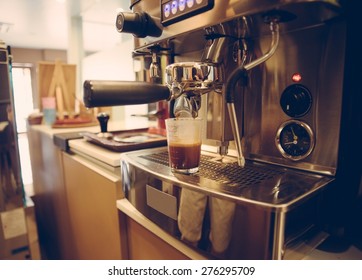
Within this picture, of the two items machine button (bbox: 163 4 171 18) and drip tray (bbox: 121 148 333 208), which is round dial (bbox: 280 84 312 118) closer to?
drip tray (bbox: 121 148 333 208)

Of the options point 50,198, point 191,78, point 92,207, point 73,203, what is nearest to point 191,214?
point 191,78

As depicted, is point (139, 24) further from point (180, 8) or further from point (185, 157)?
point (185, 157)

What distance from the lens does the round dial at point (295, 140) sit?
0.43m

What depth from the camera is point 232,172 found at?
0.43 m

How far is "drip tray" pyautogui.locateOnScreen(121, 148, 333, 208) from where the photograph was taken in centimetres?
32

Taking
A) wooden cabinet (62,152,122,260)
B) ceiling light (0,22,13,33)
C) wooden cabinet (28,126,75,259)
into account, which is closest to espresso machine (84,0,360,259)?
wooden cabinet (62,152,122,260)

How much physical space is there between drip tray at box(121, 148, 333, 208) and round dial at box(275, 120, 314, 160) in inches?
1.1

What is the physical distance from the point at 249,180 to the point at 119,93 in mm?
253

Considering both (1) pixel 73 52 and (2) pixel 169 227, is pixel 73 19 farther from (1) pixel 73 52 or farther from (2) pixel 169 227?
(2) pixel 169 227

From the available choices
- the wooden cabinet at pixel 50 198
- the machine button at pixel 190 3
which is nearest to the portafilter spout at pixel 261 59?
the machine button at pixel 190 3

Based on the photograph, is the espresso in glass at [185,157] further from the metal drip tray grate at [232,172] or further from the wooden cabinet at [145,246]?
the wooden cabinet at [145,246]

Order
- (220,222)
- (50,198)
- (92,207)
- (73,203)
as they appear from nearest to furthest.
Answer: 1. (220,222)
2. (92,207)
3. (73,203)
4. (50,198)

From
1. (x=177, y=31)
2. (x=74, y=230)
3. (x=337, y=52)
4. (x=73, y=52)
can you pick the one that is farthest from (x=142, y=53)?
(x=73, y=52)
